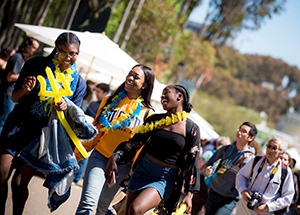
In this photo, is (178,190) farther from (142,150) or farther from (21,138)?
(21,138)

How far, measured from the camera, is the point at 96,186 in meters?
3.86

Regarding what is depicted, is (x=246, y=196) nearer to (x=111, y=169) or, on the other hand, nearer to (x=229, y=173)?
(x=229, y=173)

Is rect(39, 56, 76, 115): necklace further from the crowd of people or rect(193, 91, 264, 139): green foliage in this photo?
rect(193, 91, 264, 139): green foliage

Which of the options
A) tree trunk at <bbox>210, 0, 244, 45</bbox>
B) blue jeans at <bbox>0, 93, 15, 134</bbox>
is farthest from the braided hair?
tree trunk at <bbox>210, 0, 244, 45</bbox>

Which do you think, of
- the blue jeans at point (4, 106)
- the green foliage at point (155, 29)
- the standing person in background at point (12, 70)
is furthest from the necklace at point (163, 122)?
the green foliage at point (155, 29)

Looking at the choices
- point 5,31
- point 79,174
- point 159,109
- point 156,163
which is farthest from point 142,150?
point 5,31

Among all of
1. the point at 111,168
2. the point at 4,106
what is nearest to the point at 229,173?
the point at 111,168

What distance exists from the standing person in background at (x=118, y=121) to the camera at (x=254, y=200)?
1789 mm

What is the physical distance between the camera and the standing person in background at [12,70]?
5867mm

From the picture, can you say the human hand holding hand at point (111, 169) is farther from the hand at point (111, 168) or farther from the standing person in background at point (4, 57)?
the standing person in background at point (4, 57)

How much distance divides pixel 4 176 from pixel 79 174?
3771mm

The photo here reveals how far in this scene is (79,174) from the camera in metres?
7.20

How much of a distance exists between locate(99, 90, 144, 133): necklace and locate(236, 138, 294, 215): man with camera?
75.5 inches

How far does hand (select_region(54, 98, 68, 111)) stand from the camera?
3426 mm
